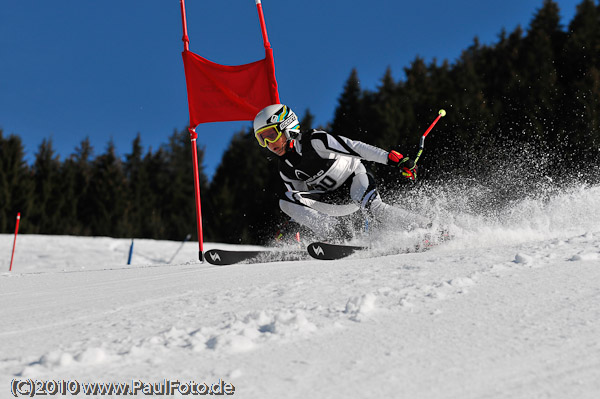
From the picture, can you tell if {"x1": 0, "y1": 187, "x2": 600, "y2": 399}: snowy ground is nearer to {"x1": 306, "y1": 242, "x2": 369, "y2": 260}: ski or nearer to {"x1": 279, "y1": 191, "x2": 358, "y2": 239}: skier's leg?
{"x1": 306, "y1": 242, "x2": 369, "y2": 260}: ski

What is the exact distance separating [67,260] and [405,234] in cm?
996

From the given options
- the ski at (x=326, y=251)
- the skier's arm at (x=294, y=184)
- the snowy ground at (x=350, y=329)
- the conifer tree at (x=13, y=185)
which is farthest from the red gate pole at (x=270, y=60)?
the conifer tree at (x=13, y=185)

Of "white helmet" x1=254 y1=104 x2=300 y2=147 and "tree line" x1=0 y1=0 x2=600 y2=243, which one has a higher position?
"tree line" x1=0 y1=0 x2=600 y2=243

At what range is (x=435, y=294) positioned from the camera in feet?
8.13

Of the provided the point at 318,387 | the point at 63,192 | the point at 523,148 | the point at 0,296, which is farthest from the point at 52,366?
the point at 63,192

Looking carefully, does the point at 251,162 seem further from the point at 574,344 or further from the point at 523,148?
the point at 574,344

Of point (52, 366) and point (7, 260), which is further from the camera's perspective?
point (7, 260)

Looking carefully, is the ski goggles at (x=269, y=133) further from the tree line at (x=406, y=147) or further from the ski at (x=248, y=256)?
the tree line at (x=406, y=147)

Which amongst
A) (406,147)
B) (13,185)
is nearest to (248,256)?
(406,147)

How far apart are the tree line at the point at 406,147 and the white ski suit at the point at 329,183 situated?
8622 millimetres

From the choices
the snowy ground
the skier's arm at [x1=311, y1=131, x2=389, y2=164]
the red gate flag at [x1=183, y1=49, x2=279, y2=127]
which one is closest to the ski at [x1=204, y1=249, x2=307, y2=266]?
the skier's arm at [x1=311, y1=131, x2=389, y2=164]

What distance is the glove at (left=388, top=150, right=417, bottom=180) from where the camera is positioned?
4809 mm

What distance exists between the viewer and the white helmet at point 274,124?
5121 millimetres

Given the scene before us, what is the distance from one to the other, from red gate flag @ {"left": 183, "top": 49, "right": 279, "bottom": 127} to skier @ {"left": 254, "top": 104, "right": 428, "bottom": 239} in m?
2.16
